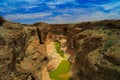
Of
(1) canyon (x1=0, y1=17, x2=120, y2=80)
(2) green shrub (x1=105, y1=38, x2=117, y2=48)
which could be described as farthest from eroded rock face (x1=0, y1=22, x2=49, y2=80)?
(2) green shrub (x1=105, y1=38, x2=117, y2=48)

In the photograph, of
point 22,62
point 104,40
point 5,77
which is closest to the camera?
point 5,77

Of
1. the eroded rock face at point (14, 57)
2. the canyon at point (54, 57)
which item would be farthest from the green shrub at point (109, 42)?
the eroded rock face at point (14, 57)

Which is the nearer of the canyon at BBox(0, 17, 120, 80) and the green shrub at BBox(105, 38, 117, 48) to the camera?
the canyon at BBox(0, 17, 120, 80)

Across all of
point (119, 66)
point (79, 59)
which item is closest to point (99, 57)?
point (119, 66)

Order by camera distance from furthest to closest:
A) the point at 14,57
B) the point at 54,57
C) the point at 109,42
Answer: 1. the point at 54,57
2. the point at 109,42
3. the point at 14,57

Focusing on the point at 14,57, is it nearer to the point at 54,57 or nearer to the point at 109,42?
the point at 109,42

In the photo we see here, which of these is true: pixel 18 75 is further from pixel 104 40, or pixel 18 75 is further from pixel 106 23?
pixel 106 23

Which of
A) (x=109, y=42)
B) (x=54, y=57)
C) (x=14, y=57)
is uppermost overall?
(x=109, y=42)

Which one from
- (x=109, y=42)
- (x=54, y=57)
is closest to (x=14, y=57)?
(x=109, y=42)

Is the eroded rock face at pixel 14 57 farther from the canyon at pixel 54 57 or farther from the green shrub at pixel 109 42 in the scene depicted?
the green shrub at pixel 109 42

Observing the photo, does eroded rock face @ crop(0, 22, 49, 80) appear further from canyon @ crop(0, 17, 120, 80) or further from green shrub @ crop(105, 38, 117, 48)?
green shrub @ crop(105, 38, 117, 48)

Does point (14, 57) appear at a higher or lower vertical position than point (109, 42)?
lower
